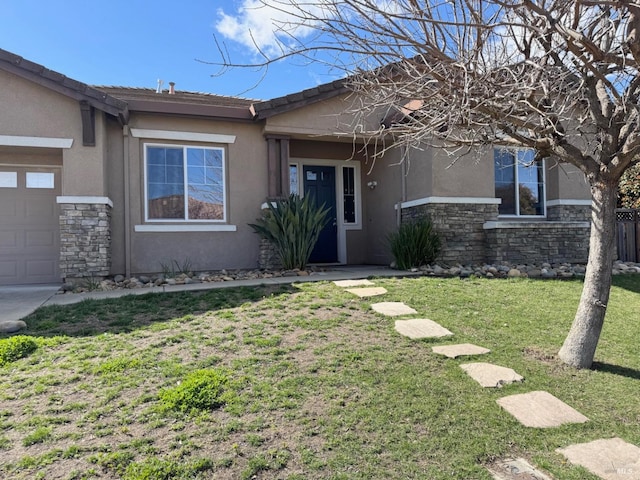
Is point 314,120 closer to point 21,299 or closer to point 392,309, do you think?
point 392,309

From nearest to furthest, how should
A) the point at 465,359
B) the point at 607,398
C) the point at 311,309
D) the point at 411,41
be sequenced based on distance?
the point at 411,41
the point at 607,398
the point at 465,359
the point at 311,309

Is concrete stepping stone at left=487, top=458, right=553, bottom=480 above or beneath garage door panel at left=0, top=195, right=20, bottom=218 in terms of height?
beneath

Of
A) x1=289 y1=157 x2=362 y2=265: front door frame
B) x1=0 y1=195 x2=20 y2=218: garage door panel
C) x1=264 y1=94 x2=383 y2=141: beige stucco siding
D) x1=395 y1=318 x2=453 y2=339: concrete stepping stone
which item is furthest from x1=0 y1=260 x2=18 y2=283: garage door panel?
x1=395 y1=318 x2=453 y2=339: concrete stepping stone

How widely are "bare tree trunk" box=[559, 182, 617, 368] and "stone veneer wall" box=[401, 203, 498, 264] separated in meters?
4.81

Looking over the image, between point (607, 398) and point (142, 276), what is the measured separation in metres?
7.43

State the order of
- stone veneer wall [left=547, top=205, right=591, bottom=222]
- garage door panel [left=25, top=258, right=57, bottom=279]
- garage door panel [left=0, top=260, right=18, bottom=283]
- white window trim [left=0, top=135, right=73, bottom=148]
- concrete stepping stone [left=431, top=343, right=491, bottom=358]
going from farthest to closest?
stone veneer wall [left=547, top=205, right=591, bottom=222]
garage door panel [left=25, top=258, right=57, bottom=279]
garage door panel [left=0, top=260, right=18, bottom=283]
white window trim [left=0, top=135, right=73, bottom=148]
concrete stepping stone [left=431, top=343, right=491, bottom=358]

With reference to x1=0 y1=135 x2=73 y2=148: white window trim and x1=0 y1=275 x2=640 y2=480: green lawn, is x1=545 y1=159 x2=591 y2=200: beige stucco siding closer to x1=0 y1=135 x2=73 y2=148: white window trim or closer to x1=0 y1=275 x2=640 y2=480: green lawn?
x1=0 y1=275 x2=640 y2=480: green lawn

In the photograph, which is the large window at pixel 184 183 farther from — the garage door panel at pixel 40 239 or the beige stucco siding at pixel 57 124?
the garage door panel at pixel 40 239

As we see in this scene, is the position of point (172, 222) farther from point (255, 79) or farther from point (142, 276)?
point (255, 79)

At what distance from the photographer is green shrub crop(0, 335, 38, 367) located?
142 inches

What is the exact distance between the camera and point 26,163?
8.25m

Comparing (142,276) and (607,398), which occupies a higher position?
(142,276)

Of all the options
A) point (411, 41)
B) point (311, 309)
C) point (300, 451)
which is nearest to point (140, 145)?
point (311, 309)

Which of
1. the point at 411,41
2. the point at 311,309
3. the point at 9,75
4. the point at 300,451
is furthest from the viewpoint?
the point at 9,75
